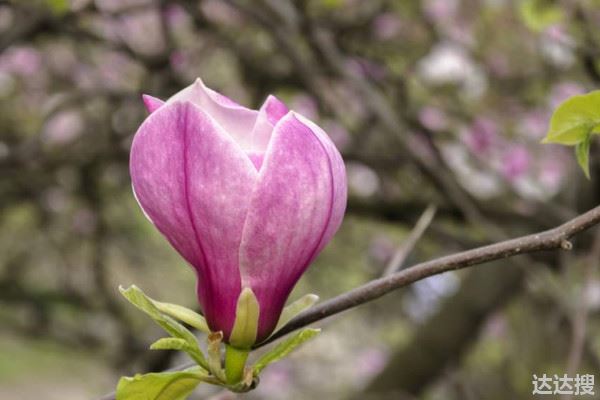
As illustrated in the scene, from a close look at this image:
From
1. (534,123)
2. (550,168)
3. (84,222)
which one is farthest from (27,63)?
(550,168)

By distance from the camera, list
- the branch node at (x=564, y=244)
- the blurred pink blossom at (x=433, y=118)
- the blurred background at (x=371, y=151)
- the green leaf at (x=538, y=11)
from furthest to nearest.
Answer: the blurred pink blossom at (x=433, y=118) → the blurred background at (x=371, y=151) → the green leaf at (x=538, y=11) → the branch node at (x=564, y=244)

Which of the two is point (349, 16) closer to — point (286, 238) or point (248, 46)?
point (248, 46)

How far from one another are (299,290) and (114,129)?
5.24 ft

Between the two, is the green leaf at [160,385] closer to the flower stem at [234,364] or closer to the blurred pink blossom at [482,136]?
the flower stem at [234,364]

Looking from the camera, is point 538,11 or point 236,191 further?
point 538,11

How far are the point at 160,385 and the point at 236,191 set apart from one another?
0.11 m

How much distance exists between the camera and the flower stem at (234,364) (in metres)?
0.49

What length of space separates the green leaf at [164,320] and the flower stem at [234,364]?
0.04 feet

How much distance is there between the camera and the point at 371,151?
5.61ft

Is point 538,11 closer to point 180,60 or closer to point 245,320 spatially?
point 245,320

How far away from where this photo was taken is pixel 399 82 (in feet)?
4.76

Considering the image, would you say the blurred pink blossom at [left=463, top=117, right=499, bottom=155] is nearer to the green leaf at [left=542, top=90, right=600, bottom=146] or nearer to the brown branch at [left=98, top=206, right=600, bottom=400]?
the green leaf at [left=542, top=90, right=600, bottom=146]

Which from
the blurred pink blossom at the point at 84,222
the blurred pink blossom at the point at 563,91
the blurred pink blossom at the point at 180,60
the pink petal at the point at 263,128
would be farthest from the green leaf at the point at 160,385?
the blurred pink blossom at the point at 84,222

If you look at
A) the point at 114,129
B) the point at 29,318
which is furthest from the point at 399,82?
the point at 29,318
